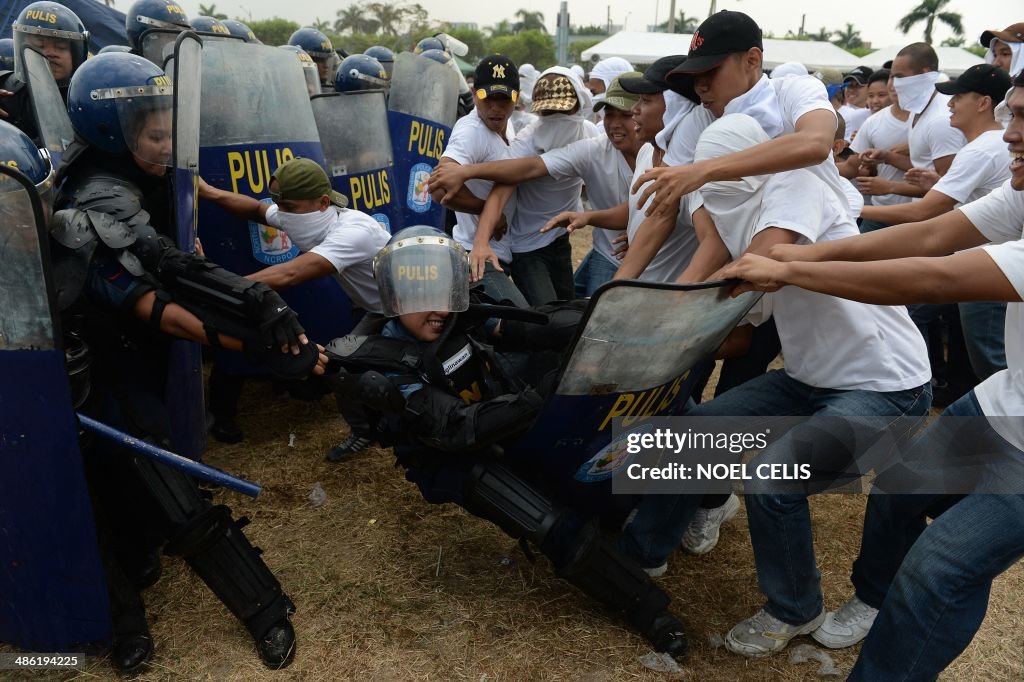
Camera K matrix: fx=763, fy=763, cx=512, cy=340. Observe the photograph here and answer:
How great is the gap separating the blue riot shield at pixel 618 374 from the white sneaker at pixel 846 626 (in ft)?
2.72

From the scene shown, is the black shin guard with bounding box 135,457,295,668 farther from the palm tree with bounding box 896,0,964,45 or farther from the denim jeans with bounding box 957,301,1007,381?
the palm tree with bounding box 896,0,964,45

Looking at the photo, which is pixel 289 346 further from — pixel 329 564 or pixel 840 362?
pixel 840 362

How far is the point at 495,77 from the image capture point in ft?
13.2

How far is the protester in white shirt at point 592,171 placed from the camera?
12.3 feet

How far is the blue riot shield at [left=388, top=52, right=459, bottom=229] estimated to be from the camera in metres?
4.75

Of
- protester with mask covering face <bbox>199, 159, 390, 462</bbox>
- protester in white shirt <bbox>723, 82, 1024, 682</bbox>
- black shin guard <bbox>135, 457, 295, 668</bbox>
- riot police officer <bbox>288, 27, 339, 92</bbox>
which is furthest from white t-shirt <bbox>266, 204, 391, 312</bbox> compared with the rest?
riot police officer <bbox>288, 27, 339, 92</bbox>

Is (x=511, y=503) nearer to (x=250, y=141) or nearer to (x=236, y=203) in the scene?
(x=236, y=203)

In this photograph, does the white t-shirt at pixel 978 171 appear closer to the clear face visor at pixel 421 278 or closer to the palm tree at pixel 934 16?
the clear face visor at pixel 421 278

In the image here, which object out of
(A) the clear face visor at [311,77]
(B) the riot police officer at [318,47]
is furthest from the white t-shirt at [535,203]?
(B) the riot police officer at [318,47]

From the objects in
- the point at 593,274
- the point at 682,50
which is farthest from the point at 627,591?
the point at 682,50

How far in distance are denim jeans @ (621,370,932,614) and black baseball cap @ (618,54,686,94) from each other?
133cm

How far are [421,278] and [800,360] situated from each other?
1217 millimetres

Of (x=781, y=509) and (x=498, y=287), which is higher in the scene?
(x=498, y=287)

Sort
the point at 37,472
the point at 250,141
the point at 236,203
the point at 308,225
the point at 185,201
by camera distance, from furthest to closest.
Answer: the point at 250,141, the point at 236,203, the point at 308,225, the point at 185,201, the point at 37,472
